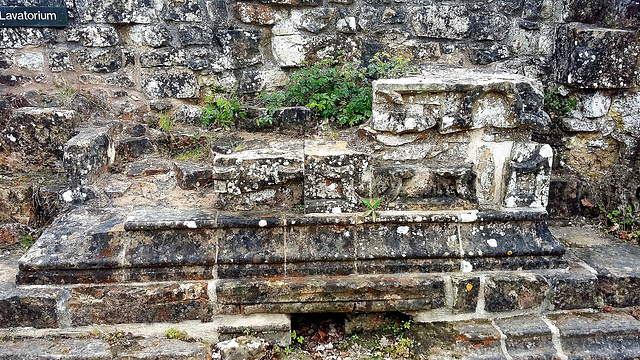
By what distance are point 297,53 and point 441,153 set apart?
1697 millimetres

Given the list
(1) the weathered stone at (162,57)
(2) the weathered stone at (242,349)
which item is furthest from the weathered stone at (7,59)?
(2) the weathered stone at (242,349)

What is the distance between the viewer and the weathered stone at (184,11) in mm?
4422

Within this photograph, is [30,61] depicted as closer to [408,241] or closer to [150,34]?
[150,34]

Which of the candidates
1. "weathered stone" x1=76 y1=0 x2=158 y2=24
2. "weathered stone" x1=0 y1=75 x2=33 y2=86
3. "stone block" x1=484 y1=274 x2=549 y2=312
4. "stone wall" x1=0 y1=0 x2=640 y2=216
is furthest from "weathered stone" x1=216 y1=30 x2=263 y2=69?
"stone block" x1=484 y1=274 x2=549 y2=312

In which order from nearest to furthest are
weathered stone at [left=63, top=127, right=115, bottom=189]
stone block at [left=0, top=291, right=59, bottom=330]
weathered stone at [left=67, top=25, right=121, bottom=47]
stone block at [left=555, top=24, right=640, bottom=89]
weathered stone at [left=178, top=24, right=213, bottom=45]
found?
stone block at [left=0, top=291, right=59, bottom=330], weathered stone at [left=63, top=127, right=115, bottom=189], stone block at [left=555, top=24, right=640, bottom=89], weathered stone at [left=67, top=25, right=121, bottom=47], weathered stone at [left=178, top=24, right=213, bottom=45]

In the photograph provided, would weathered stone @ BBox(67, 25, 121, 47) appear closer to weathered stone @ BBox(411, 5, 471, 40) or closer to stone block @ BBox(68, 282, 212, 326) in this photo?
stone block @ BBox(68, 282, 212, 326)

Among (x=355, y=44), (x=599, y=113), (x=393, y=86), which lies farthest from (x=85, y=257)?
(x=599, y=113)

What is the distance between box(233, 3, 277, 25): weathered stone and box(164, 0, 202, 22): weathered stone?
32 centimetres

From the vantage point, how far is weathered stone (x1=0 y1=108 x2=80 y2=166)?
410cm

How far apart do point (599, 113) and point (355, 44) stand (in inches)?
80.8

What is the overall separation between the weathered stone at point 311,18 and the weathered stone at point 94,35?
1492mm

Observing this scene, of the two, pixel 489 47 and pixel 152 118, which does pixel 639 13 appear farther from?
pixel 152 118

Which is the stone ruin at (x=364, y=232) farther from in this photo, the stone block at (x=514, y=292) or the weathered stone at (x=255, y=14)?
the weathered stone at (x=255, y=14)

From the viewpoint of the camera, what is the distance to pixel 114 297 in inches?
128
